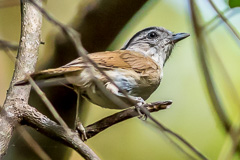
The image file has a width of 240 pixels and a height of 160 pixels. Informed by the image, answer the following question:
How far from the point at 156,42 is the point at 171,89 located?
302mm

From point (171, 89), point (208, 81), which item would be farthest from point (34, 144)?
point (171, 89)

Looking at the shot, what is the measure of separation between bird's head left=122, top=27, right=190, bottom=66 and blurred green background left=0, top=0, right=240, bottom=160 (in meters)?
0.07

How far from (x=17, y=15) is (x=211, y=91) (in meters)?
1.17

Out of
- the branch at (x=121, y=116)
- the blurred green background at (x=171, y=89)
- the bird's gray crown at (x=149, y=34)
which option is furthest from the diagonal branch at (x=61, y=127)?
the bird's gray crown at (x=149, y=34)

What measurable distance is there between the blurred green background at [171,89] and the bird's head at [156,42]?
0.07 metres

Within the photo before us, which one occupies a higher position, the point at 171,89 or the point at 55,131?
the point at 55,131

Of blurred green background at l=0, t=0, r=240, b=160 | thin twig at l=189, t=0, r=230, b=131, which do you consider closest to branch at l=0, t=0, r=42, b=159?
blurred green background at l=0, t=0, r=240, b=160

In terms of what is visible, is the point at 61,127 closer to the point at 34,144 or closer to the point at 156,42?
the point at 34,144

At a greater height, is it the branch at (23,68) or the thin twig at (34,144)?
the branch at (23,68)

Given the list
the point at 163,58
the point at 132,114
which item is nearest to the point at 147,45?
the point at 163,58

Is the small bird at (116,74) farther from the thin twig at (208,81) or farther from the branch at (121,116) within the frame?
the thin twig at (208,81)

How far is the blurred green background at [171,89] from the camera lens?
219 cm

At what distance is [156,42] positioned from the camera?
217 centimetres

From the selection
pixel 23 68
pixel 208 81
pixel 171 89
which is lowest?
pixel 171 89
